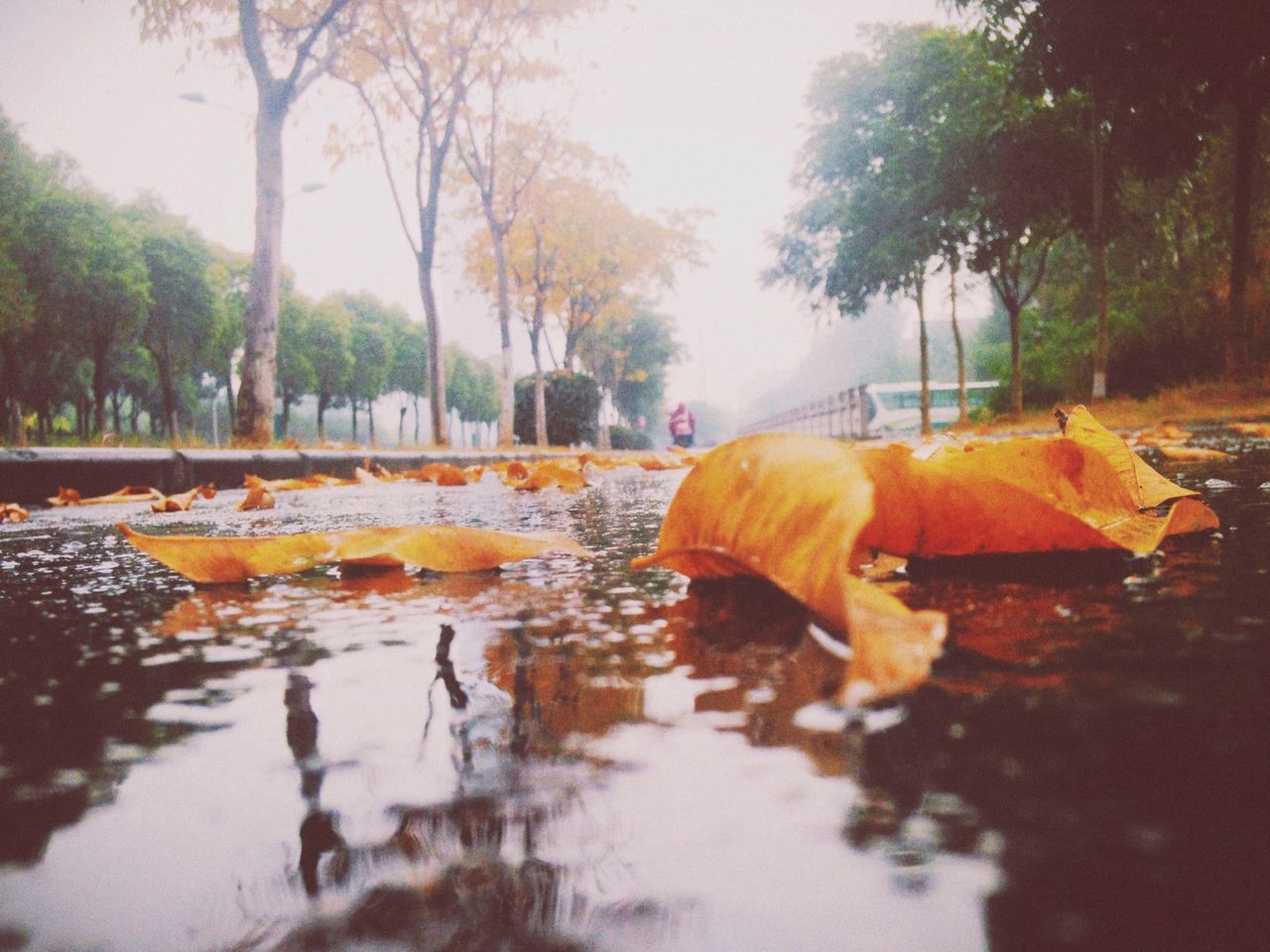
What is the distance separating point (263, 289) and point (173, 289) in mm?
34100

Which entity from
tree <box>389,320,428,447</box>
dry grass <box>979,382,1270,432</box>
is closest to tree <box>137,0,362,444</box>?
dry grass <box>979,382,1270,432</box>

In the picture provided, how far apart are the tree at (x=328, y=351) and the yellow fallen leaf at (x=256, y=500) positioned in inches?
2064

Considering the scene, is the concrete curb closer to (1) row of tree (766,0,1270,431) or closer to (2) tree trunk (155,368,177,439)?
(1) row of tree (766,0,1270,431)

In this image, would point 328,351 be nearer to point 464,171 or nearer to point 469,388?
point 469,388

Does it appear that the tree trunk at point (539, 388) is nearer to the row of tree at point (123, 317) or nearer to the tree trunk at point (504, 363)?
the tree trunk at point (504, 363)

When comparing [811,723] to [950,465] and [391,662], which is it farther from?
[950,465]

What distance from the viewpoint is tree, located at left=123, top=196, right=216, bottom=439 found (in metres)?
38.9

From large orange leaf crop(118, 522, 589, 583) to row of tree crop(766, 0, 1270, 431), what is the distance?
47.1 ft

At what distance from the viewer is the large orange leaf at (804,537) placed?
35 cm

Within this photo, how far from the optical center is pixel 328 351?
5359 cm

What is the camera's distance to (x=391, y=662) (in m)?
0.65

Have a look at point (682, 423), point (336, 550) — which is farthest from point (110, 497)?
point (682, 423)

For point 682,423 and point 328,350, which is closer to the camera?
point 682,423

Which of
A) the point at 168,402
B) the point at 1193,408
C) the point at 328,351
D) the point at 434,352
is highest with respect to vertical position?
the point at 328,351
